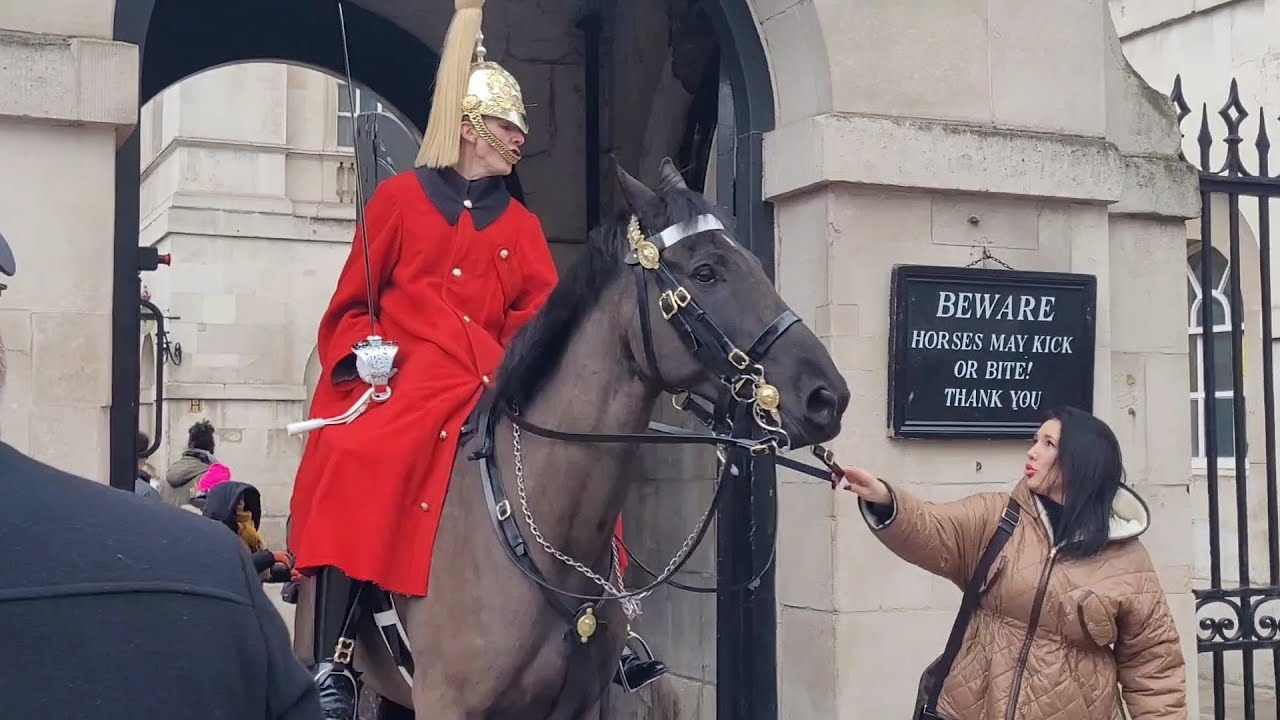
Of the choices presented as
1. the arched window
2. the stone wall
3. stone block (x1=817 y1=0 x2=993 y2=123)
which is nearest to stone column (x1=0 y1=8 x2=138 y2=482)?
stone block (x1=817 y1=0 x2=993 y2=123)

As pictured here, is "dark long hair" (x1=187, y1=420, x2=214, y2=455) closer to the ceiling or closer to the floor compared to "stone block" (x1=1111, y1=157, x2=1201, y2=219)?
closer to the floor

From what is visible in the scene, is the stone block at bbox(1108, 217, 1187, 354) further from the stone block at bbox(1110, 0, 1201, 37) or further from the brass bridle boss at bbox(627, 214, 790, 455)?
the stone block at bbox(1110, 0, 1201, 37)

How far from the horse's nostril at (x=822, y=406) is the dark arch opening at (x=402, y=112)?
2070mm

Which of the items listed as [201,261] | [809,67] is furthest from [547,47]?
[201,261]

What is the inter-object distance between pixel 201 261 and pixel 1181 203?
48.8ft

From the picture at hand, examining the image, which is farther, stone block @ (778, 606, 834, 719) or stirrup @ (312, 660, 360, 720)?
stone block @ (778, 606, 834, 719)

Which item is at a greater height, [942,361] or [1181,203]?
[1181,203]

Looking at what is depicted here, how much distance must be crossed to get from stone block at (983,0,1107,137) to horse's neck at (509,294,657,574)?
8.76ft

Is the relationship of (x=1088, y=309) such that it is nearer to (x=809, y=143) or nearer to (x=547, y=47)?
(x=809, y=143)

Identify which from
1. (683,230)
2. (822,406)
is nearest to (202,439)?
(683,230)

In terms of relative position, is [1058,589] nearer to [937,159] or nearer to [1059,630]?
[1059,630]

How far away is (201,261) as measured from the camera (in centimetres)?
1889

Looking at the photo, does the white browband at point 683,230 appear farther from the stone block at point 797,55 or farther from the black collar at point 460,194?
the stone block at point 797,55

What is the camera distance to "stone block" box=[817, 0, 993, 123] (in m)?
5.68
